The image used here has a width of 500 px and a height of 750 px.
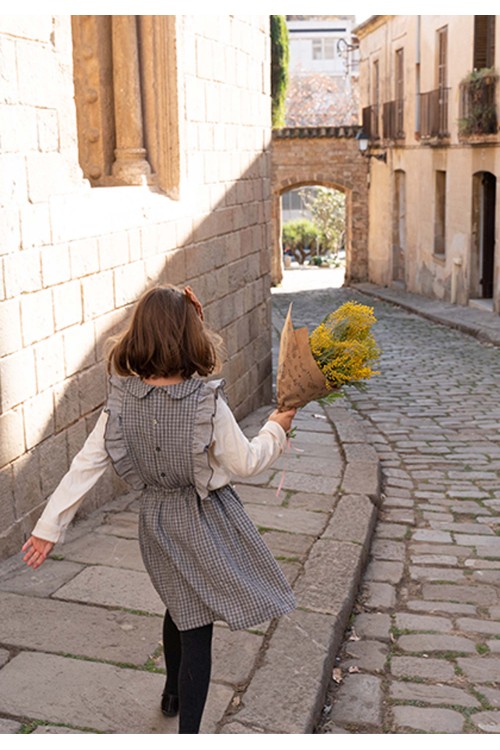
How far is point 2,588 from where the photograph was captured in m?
4.31

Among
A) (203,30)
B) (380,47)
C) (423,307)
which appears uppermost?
(380,47)

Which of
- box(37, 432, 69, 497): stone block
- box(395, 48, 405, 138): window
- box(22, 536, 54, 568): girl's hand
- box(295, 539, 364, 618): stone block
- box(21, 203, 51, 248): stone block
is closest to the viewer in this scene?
box(22, 536, 54, 568): girl's hand

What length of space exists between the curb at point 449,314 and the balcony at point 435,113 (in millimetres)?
3540

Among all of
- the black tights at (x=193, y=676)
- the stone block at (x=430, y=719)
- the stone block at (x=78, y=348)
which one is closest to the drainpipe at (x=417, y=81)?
the stone block at (x=78, y=348)

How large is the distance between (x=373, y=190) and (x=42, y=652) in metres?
25.3

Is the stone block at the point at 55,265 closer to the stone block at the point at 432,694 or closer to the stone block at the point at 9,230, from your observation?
the stone block at the point at 9,230

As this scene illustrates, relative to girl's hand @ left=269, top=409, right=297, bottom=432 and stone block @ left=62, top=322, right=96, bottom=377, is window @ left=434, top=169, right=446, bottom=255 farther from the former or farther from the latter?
girl's hand @ left=269, top=409, right=297, bottom=432

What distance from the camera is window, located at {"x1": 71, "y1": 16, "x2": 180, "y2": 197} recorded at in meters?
6.39

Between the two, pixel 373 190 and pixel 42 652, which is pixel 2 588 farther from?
pixel 373 190

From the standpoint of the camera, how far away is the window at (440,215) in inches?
854

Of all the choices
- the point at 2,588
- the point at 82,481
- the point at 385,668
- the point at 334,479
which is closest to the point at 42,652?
the point at 2,588

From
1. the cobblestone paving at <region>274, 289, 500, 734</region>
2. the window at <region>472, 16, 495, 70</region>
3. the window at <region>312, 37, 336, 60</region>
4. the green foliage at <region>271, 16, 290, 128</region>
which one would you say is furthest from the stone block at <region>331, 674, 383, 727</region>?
the window at <region>312, 37, 336, 60</region>

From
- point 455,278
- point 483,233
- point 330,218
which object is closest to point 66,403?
point 483,233

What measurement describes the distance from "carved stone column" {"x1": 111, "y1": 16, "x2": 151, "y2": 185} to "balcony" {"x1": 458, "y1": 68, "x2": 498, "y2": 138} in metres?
12.4
